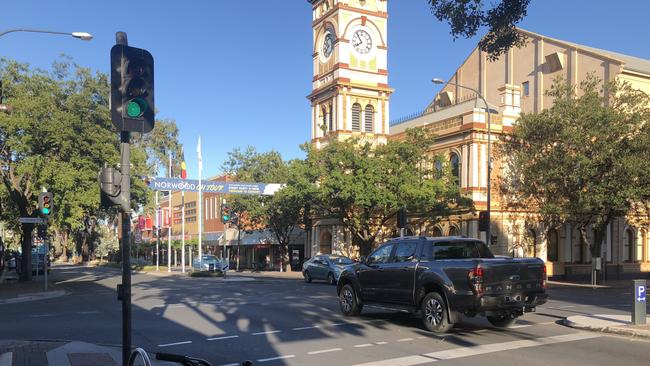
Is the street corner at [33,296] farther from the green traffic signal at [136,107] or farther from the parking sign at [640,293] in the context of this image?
the parking sign at [640,293]

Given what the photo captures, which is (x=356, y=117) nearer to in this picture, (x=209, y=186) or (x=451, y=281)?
(x=209, y=186)

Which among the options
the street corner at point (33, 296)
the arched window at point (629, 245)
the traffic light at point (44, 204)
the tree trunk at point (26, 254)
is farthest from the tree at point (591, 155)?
the tree trunk at point (26, 254)

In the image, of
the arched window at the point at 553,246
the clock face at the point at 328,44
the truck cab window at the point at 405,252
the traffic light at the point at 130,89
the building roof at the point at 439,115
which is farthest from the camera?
the clock face at the point at 328,44

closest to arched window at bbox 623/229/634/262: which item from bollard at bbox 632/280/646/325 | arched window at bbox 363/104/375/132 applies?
arched window at bbox 363/104/375/132

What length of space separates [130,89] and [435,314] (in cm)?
708

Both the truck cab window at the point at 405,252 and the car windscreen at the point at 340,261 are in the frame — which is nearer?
the truck cab window at the point at 405,252

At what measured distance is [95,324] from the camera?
1277 cm

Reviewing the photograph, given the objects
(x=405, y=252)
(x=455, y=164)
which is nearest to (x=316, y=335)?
(x=405, y=252)

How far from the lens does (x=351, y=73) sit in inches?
1853

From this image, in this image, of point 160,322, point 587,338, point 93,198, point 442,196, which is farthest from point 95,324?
point 442,196

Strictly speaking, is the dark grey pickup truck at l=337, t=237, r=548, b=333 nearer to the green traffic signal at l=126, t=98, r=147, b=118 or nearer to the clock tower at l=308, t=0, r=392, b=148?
the green traffic signal at l=126, t=98, r=147, b=118

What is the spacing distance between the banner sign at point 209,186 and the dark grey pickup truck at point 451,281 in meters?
23.5

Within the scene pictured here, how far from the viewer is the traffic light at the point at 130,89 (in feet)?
22.5

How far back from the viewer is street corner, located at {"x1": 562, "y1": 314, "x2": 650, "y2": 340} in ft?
35.1
